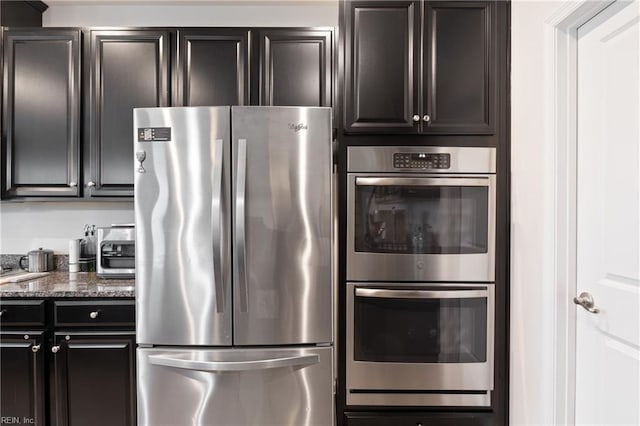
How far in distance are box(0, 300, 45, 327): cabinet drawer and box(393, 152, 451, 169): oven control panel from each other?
1992 millimetres

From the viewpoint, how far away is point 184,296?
5.53 feet

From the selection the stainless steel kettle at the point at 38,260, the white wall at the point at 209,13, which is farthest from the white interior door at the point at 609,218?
the stainless steel kettle at the point at 38,260

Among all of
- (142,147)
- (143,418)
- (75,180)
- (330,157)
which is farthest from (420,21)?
(143,418)

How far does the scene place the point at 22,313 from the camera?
1869mm

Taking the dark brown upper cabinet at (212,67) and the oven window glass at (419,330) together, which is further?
the dark brown upper cabinet at (212,67)

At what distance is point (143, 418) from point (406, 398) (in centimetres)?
129

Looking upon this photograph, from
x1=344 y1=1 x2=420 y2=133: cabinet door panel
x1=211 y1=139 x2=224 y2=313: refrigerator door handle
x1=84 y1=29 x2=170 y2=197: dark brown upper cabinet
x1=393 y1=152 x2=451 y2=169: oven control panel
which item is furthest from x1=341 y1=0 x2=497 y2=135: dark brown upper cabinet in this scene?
x1=84 y1=29 x2=170 y2=197: dark brown upper cabinet

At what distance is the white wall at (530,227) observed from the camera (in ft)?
5.19

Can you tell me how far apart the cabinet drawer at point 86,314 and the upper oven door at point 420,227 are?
125 centimetres

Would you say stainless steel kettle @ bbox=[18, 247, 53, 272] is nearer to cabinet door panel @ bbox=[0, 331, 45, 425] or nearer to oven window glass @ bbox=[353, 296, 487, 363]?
cabinet door panel @ bbox=[0, 331, 45, 425]

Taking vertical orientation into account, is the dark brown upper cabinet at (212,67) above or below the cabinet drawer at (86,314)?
above

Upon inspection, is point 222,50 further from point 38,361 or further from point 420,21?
point 38,361

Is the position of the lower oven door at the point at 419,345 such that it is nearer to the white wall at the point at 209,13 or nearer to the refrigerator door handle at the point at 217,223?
the refrigerator door handle at the point at 217,223

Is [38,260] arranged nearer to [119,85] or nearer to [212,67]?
[119,85]
